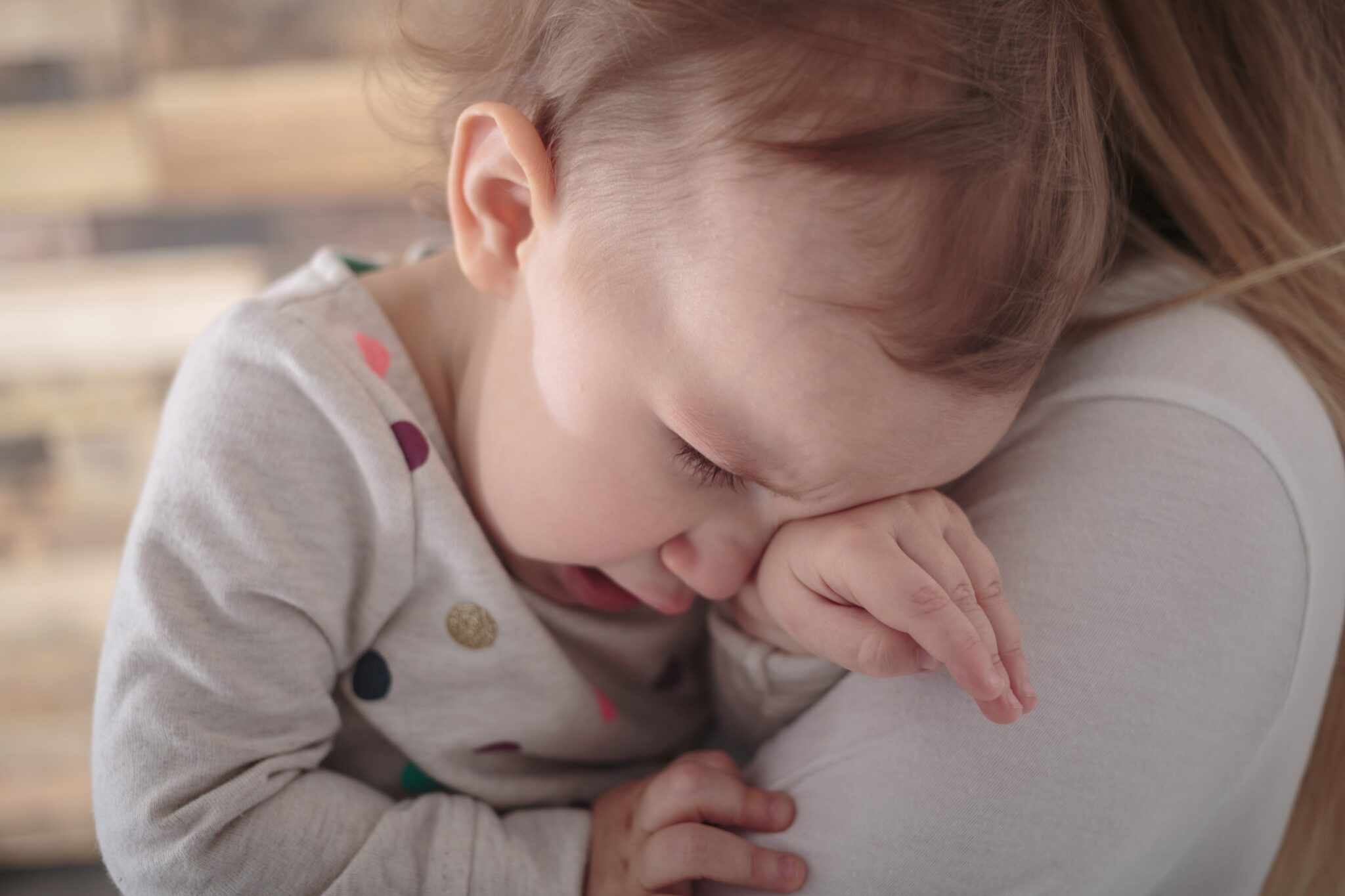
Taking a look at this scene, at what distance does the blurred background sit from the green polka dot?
0.87 m

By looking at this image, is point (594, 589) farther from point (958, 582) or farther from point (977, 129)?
point (977, 129)

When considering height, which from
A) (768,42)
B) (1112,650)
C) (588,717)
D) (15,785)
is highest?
(768,42)

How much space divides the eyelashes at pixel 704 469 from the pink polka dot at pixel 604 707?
29cm

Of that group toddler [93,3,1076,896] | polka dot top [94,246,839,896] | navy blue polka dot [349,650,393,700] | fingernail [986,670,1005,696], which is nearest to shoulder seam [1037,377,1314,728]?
toddler [93,3,1076,896]

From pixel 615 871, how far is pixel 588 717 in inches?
6.4

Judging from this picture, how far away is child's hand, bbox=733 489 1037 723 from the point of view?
542 millimetres

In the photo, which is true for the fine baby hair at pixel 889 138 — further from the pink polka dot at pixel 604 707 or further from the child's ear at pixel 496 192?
the pink polka dot at pixel 604 707

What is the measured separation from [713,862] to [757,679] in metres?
0.16

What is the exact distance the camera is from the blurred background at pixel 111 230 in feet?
4.78

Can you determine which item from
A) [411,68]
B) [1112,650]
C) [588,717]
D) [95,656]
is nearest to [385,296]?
[411,68]

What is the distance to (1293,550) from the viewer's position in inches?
23.9

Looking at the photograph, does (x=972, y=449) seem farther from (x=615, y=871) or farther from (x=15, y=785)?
(x=15, y=785)

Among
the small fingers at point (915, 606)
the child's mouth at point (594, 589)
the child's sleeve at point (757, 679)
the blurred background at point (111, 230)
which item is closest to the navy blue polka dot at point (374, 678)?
the child's mouth at point (594, 589)

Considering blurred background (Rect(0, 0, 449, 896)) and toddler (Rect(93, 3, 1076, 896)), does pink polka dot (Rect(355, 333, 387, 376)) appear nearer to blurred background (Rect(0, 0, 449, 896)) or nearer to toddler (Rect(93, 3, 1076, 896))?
toddler (Rect(93, 3, 1076, 896))
